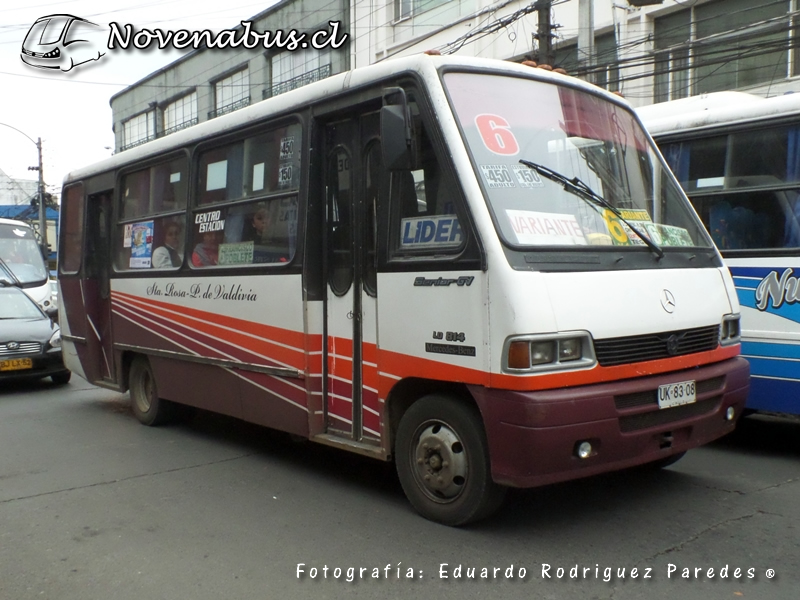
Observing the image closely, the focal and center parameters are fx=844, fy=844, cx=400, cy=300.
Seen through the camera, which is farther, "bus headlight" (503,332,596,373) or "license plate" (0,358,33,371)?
"license plate" (0,358,33,371)

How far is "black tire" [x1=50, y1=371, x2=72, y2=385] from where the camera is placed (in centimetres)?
1185

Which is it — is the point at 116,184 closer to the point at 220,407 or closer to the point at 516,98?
the point at 220,407

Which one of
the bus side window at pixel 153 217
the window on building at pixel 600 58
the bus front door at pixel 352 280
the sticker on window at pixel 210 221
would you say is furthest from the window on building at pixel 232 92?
the bus front door at pixel 352 280

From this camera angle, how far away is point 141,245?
8234 millimetres

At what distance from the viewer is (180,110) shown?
34.3 metres

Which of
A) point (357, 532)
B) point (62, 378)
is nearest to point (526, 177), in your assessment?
point (357, 532)

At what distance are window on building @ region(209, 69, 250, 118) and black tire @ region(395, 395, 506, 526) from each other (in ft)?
83.8

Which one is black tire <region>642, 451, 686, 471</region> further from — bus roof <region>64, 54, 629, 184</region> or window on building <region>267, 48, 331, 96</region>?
window on building <region>267, 48, 331, 96</region>

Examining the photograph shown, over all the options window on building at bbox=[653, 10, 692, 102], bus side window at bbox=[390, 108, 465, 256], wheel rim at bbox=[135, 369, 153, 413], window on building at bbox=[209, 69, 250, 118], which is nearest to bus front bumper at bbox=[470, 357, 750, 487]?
bus side window at bbox=[390, 108, 465, 256]

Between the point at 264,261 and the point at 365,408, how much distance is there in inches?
60.9

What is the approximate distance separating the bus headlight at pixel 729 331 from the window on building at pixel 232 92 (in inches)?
1004

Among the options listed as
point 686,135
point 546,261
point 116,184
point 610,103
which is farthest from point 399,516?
point 116,184

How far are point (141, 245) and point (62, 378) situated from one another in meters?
4.76

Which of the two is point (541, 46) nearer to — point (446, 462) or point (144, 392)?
point (144, 392)
